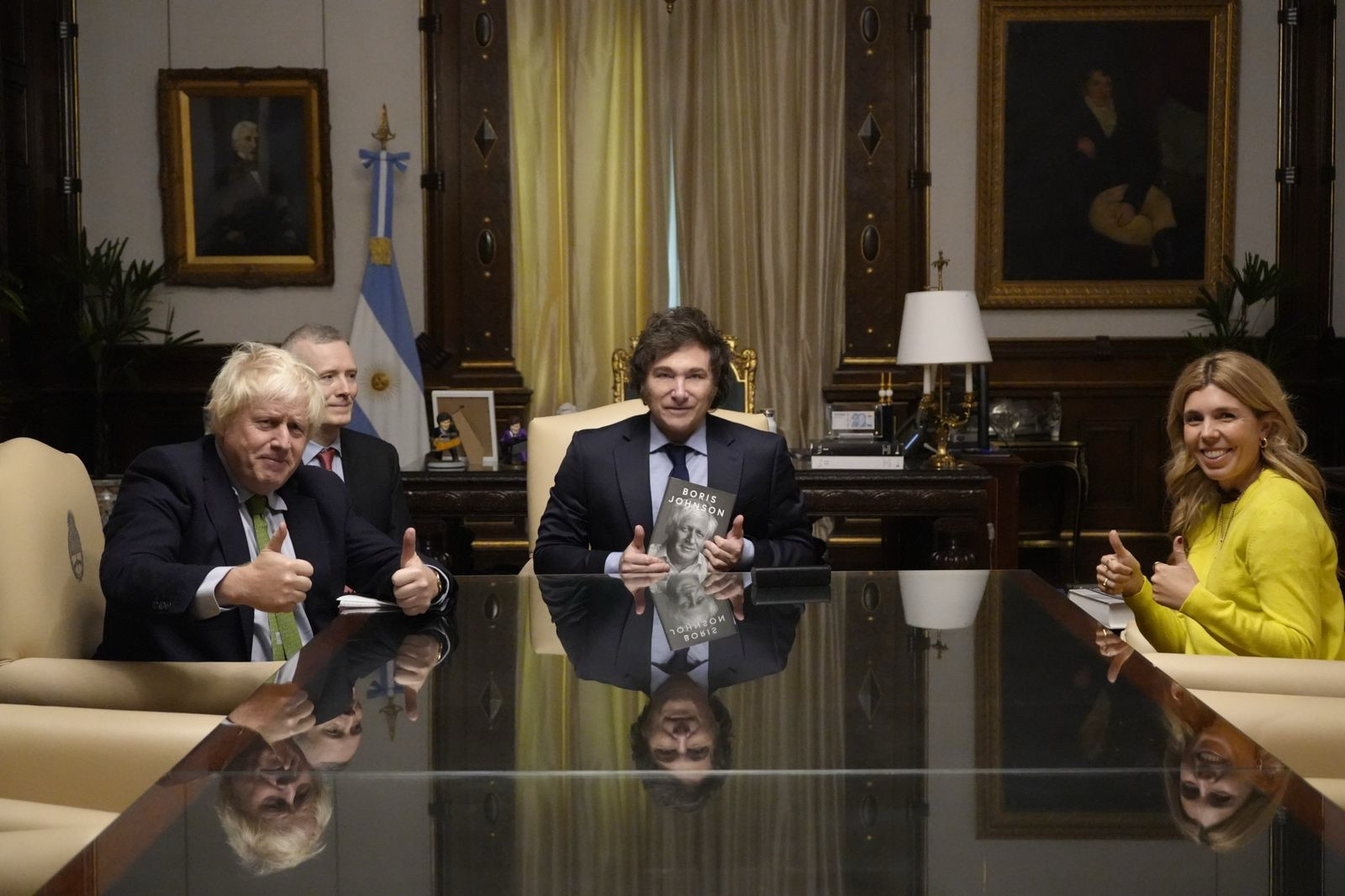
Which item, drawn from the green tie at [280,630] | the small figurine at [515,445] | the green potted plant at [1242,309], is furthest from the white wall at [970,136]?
the green tie at [280,630]

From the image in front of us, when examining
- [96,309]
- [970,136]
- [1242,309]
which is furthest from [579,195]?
[1242,309]

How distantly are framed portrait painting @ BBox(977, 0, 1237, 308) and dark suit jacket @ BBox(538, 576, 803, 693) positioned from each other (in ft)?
18.5

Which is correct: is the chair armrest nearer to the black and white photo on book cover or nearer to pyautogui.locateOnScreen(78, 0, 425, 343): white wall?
the black and white photo on book cover

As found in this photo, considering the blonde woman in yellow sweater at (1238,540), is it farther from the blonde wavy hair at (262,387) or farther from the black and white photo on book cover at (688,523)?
the blonde wavy hair at (262,387)

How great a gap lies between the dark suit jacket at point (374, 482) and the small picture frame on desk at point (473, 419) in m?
1.90

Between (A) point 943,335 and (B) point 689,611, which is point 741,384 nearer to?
(A) point 943,335

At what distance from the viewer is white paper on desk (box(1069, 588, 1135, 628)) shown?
10.9ft

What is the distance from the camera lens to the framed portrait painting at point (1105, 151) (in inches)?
318

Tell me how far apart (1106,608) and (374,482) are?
205 cm

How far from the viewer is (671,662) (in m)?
2.30

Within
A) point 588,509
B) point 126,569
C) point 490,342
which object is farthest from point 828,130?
point 126,569

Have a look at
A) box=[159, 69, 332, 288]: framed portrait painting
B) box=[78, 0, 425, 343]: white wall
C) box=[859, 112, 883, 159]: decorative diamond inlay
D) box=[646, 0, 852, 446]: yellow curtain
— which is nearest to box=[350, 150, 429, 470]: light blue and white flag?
box=[78, 0, 425, 343]: white wall

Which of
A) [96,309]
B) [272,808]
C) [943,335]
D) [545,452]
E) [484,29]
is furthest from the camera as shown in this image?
[484,29]

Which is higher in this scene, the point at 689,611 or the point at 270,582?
the point at 270,582
